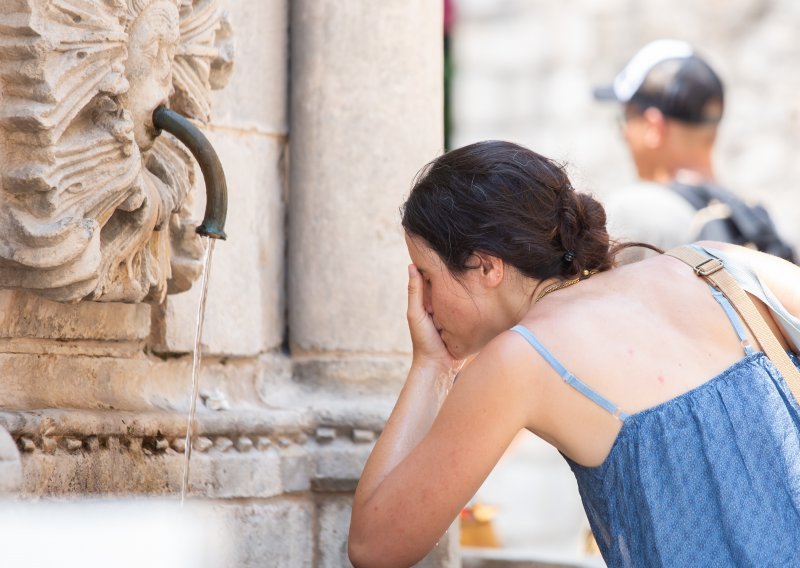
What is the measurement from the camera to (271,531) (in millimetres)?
2252

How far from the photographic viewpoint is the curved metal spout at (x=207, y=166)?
5.95 feet

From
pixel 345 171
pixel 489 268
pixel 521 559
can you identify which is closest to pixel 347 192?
pixel 345 171

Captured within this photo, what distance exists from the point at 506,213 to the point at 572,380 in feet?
0.91

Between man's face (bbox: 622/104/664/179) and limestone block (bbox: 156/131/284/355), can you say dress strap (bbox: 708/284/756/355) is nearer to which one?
limestone block (bbox: 156/131/284/355)

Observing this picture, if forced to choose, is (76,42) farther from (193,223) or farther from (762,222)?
(762,222)

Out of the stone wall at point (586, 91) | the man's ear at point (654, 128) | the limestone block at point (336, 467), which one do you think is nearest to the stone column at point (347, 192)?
the limestone block at point (336, 467)

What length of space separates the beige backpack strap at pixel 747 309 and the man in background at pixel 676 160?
1.04 metres

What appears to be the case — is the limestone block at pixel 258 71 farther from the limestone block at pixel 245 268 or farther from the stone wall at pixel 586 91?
the stone wall at pixel 586 91

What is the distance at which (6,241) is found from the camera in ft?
5.42

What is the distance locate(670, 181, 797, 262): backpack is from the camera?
2.99 m

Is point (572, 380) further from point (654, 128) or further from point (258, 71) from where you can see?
point (654, 128)

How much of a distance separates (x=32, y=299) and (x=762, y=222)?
1883 mm

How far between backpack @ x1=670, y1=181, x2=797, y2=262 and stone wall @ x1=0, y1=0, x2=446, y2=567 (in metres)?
0.81

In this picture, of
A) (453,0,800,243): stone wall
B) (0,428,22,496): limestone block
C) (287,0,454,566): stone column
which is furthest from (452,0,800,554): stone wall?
(0,428,22,496): limestone block
